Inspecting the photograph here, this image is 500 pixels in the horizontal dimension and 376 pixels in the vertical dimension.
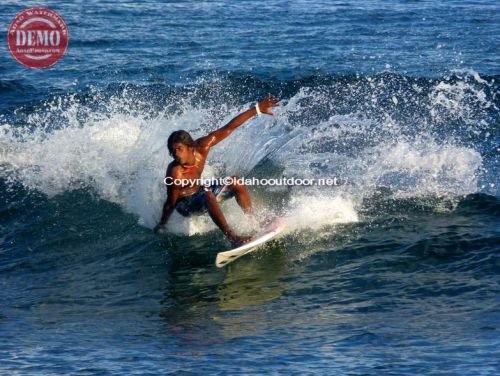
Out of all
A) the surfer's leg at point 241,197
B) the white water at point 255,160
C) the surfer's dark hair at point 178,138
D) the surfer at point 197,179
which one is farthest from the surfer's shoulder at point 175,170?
the white water at point 255,160

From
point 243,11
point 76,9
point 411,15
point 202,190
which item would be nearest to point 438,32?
point 411,15

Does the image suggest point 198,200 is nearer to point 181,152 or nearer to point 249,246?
point 181,152

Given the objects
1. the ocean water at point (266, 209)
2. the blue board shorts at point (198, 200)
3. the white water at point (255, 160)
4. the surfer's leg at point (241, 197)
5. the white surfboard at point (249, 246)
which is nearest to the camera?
the ocean water at point (266, 209)

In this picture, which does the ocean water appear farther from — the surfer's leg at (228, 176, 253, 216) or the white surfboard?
the surfer's leg at (228, 176, 253, 216)

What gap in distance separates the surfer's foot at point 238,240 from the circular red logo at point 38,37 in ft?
36.0

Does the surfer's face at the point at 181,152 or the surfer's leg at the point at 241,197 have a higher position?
the surfer's face at the point at 181,152

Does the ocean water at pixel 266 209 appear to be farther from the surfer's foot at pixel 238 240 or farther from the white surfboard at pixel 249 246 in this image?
the surfer's foot at pixel 238 240

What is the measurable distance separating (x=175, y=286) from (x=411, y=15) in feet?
49.3

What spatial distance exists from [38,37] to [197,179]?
12.3 meters

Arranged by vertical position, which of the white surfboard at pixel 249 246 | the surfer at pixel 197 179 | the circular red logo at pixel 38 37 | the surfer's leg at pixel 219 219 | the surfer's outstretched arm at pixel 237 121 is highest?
the circular red logo at pixel 38 37

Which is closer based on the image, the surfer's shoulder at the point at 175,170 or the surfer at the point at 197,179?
the surfer at the point at 197,179

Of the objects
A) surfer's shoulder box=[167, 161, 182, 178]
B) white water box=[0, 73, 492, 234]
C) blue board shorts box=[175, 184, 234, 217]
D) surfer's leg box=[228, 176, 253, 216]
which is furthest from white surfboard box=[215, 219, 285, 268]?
surfer's shoulder box=[167, 161, 182, 178]

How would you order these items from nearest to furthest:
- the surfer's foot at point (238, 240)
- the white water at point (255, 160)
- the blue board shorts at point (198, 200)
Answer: the surfer's foot at point (238, 240) < the blue board shorts at point (198, 200) < the white water at point (255, 160)

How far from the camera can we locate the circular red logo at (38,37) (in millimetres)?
19578
